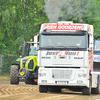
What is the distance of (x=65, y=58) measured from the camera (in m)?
15.8

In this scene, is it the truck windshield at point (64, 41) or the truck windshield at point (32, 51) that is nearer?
the truck windshield at point (64, 41)

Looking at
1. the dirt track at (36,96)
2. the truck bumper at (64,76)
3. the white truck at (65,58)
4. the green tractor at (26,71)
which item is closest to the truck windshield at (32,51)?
the green tractor at (26,71)

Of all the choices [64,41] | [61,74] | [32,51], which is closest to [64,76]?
[61,74]

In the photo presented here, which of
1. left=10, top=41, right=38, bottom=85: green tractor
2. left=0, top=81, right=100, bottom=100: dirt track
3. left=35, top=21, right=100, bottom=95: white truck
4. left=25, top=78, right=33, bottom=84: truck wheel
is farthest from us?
left=25, top=78, right=33, bottom=84: truck wheel

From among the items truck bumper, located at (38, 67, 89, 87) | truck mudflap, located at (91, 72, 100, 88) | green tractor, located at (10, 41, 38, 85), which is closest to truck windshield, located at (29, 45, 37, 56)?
green tractor, located at (10, 41, 38, 85)

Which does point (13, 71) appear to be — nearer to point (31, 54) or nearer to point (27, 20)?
point (31, 54)

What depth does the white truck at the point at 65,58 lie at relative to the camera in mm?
15805

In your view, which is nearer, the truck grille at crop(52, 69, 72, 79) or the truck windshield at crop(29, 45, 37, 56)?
the truck grille at crop(52, 69, 72, 79)

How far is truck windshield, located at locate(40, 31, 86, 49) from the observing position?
15.9 m

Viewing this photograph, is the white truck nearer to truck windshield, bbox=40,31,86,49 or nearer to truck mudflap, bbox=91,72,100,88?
truck windshield, bbox=40,31,86,49

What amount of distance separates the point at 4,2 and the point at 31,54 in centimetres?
2096

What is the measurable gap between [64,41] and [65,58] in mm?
823

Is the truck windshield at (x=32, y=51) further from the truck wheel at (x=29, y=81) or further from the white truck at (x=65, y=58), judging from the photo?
the white truck at (x=65, y=58)

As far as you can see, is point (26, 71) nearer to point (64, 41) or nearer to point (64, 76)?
point (64, 76)
